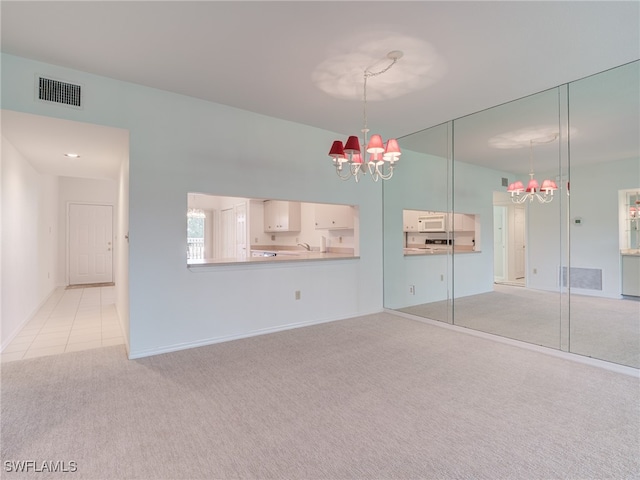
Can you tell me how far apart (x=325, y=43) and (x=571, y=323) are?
362 centimetres

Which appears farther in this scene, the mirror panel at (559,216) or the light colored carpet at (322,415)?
the mirror panel at (559,216)

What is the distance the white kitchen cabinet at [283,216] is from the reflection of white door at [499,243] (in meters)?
3.88

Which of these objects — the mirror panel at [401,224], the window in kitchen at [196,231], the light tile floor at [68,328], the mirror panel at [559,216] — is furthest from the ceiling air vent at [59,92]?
the window in kitchen at [196,231]

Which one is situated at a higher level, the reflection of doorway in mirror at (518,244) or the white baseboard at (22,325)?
the reflection of doorway in mirror at (518,244)

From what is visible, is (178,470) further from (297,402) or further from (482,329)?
(482,329)

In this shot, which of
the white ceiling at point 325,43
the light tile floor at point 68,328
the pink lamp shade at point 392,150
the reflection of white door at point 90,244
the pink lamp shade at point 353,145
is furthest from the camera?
the reflection of white door at point 90,244

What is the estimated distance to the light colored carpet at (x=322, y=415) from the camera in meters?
1.67

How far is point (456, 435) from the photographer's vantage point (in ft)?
6.27

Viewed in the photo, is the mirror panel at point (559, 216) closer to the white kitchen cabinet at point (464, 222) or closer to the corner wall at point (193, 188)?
the white kitchen cabinet at point (464, 222)

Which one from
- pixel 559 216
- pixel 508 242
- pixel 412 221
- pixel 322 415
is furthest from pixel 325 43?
pixel 412 221

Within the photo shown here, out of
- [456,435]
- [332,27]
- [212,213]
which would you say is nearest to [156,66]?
[332,27]

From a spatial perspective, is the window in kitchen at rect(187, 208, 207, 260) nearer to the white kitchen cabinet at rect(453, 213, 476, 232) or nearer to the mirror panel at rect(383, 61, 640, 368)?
the mirror panel at rect(383, 61, 640, 368)

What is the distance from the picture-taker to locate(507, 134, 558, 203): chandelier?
338cm

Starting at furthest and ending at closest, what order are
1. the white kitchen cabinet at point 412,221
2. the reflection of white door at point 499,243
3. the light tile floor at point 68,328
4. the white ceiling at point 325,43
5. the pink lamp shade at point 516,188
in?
the white kitchen cabinet at point 412,221 < the reflection of white door at point 499,243 < the pink lamp shade at point 516,188 < the light tile floor at point 68,328 < the white ceiling at point 325,43
